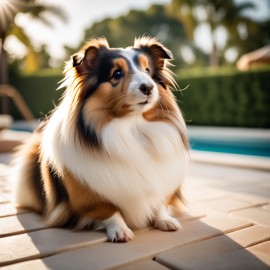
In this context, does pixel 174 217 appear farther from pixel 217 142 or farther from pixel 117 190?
pixel 217 142

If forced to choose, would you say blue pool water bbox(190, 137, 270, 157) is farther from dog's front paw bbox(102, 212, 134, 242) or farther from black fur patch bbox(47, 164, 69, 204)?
dog's front paw bbox(102, 212, 134, 242)

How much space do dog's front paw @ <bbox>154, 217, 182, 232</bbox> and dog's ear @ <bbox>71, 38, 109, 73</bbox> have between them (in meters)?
1.10

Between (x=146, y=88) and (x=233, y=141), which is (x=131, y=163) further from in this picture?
(x=233, y=141)

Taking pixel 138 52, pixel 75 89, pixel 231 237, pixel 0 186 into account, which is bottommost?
pixel 0 186

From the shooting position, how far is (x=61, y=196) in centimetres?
237

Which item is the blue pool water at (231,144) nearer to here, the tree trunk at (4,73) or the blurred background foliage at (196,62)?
the blurred background foliage at (196,62)

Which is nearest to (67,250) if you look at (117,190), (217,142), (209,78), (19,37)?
(117,190)

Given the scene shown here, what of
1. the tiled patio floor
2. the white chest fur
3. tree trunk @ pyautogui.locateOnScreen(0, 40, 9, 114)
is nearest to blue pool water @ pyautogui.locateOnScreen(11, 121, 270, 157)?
the tiled patio floor

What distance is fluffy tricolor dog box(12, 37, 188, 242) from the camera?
2.15 m

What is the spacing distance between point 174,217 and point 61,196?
83cm

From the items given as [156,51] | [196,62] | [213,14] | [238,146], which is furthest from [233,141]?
[196,62]

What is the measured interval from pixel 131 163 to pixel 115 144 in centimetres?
15

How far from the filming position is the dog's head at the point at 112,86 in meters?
2.13

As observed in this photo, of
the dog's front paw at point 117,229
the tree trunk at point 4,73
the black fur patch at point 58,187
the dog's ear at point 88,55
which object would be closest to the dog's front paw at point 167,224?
the dog's front paw at point 117,229
